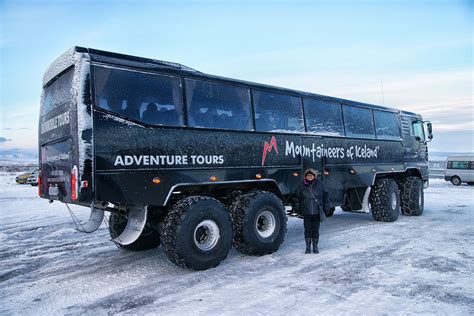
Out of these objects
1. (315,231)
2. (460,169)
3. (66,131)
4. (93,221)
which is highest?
(66,131)

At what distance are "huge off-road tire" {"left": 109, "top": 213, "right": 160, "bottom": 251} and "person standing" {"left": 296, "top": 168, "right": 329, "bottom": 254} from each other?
2.92 m

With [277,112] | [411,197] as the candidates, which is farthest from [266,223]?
[411,197]

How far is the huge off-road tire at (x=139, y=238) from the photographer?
7.46 metres

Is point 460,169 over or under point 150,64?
under

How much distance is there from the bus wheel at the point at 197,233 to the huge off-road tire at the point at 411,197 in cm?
763

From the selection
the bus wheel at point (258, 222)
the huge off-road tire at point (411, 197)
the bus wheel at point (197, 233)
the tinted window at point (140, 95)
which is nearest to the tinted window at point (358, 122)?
the huge off-road tire at point (411, 197)

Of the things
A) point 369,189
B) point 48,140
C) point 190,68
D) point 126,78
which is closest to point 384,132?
point 369,189

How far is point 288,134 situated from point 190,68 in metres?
2.53

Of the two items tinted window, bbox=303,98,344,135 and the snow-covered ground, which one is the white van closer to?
the snow-covered ground

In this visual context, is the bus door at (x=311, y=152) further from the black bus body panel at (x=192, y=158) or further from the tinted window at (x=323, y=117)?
the tinted window at (x=323, y=117)

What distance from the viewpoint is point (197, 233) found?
21.1 feet

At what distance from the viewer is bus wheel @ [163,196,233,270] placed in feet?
19.5

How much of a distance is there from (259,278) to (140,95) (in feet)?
11.0

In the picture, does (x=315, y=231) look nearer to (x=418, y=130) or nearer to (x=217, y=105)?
(x=217, y=105)
